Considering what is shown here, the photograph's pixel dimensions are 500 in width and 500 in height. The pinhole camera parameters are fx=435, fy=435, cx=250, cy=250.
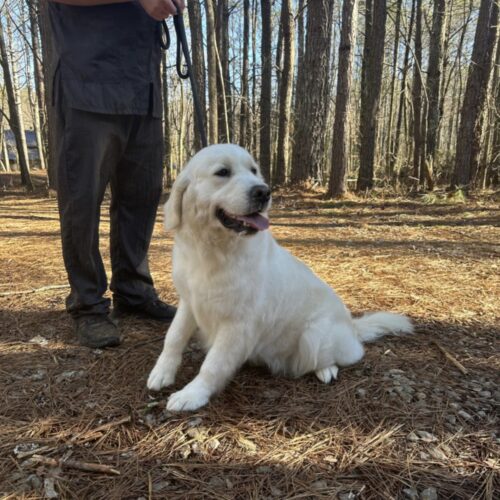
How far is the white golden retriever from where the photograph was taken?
6.79 feet

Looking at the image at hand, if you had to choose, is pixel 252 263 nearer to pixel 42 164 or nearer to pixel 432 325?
pixel 432 325

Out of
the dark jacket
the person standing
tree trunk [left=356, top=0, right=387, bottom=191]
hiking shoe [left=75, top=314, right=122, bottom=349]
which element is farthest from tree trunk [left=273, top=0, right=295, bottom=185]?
hiking shoe [left=75, top=314, right=122, bottom=349]

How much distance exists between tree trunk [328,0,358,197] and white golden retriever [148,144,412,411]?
7457 mm

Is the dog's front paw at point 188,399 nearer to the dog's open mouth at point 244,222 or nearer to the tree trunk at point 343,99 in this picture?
the dog's open mouth at point 244,222

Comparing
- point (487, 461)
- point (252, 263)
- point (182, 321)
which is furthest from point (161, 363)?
point (487, 461)

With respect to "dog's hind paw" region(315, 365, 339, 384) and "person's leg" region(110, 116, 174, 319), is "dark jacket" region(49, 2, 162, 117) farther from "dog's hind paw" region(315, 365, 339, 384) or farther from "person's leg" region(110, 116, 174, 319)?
"dog's hind paw" region(315, 365, 339, 384)

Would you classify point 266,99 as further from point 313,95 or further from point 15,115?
point 15,115

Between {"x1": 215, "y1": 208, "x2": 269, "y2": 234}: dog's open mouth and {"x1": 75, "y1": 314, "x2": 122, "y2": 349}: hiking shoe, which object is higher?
{"x1": 215, "y1": 208, "x2": 269, "y2": 234}: dog's open mouth

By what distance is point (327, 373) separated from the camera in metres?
2.35

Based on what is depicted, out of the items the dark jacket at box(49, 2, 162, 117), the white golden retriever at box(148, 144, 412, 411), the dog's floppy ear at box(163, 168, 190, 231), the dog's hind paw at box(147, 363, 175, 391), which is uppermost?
the dark jacket at box(49, 2, 162, 117)

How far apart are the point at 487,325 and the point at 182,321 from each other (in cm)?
213

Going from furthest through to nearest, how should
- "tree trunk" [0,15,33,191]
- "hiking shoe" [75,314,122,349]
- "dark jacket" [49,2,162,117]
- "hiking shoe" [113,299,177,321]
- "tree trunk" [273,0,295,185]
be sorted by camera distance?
"tree trunk" [0,15,33,191]
"tree trunk" [273,0,295,185]
"hiking shoe" [113,299,177,321]
"hiking shoe" [75,314,122,349]
"dark jacket" [49,2,162,117]

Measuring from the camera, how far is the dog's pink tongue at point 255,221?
2.05m

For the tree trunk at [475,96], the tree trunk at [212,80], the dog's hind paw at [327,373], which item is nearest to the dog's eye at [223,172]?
the dog's hind paw at [327,373]
